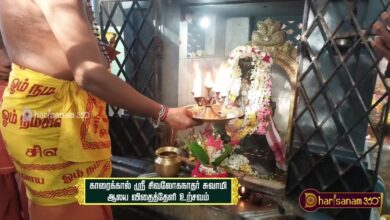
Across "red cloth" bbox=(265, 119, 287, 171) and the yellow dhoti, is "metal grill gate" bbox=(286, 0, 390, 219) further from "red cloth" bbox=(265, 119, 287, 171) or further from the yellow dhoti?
the yellow dhoti

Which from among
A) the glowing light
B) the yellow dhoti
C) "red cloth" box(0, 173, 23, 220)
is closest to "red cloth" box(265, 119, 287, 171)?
the glowing light

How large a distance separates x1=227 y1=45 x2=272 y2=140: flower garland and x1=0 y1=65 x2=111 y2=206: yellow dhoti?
2547 mm

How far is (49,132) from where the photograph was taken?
5.63ft

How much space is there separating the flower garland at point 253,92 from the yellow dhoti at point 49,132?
2.55m

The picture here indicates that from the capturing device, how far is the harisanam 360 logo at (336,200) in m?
2.56

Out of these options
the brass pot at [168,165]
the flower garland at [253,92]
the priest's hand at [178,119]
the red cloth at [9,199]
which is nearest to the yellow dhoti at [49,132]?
the priest's hand at [178,119]

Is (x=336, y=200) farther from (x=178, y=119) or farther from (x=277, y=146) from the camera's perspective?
(x=178, y=119)

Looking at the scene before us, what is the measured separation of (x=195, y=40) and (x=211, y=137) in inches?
54.3

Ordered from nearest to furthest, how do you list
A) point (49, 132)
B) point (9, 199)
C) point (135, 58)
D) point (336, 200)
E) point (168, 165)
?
point (49, 132) < point (9, 199) < point (336, 200) < point (168, 165) < point (135, 58)

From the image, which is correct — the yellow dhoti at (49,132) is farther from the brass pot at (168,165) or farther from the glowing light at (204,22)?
the glowing light at (204,22)

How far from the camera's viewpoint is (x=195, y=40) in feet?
13.9

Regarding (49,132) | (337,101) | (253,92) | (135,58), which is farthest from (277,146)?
(49,132)

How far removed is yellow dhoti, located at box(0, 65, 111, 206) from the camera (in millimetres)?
1693

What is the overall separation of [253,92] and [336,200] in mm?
1788
